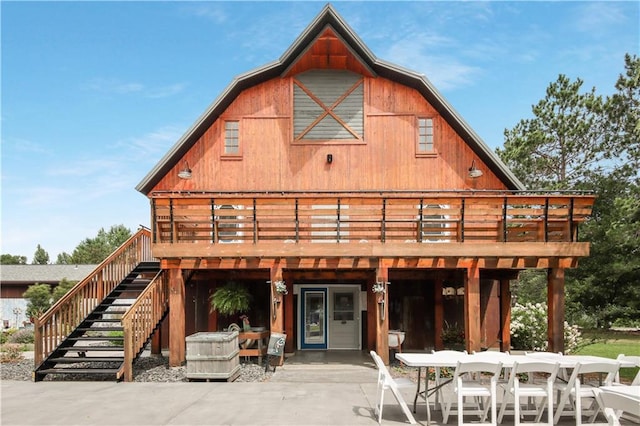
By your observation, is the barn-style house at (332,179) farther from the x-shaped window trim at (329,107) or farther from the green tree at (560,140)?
the green tree at (560,140)

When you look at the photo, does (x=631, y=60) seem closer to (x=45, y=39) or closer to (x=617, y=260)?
(x=617, y=260)

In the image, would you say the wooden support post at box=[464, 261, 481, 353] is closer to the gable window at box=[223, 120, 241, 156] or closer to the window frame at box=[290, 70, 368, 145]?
the window frame at box=[290, 70, 368, 145]

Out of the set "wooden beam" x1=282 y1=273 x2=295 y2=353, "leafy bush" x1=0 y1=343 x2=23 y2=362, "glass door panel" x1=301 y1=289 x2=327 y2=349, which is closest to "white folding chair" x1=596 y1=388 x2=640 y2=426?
"wooden beam" x1=282 y1=273 x2=295 y2=353

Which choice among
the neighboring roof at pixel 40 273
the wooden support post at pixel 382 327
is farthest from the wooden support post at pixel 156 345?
the neighboring roof at pixel 40 273

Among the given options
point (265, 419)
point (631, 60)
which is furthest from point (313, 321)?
point (631, 60)

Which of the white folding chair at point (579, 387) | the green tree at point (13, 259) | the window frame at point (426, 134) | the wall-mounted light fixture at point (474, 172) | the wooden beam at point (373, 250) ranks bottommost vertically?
the green tree at point (13, 259)

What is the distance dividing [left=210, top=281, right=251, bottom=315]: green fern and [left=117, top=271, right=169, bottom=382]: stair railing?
1.33 metres

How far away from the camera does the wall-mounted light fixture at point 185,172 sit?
15.9 m

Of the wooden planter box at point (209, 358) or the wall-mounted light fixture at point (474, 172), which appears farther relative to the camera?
the wall-mounted light fixture at point (474, 172)

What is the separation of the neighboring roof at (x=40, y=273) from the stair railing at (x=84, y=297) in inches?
981

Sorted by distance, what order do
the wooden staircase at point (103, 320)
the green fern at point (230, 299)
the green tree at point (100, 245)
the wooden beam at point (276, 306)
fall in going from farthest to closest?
1. the green tree at point (100, 245)
2. the green fern at point (230, 299)
3. the wooden beam at point (276, 306)
4. the wooden staircase at point (103, 320)

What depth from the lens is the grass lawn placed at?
14840 mm

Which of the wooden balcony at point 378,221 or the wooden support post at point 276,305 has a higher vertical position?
the wooden balcony at point 378,221

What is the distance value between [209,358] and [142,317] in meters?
2.11
